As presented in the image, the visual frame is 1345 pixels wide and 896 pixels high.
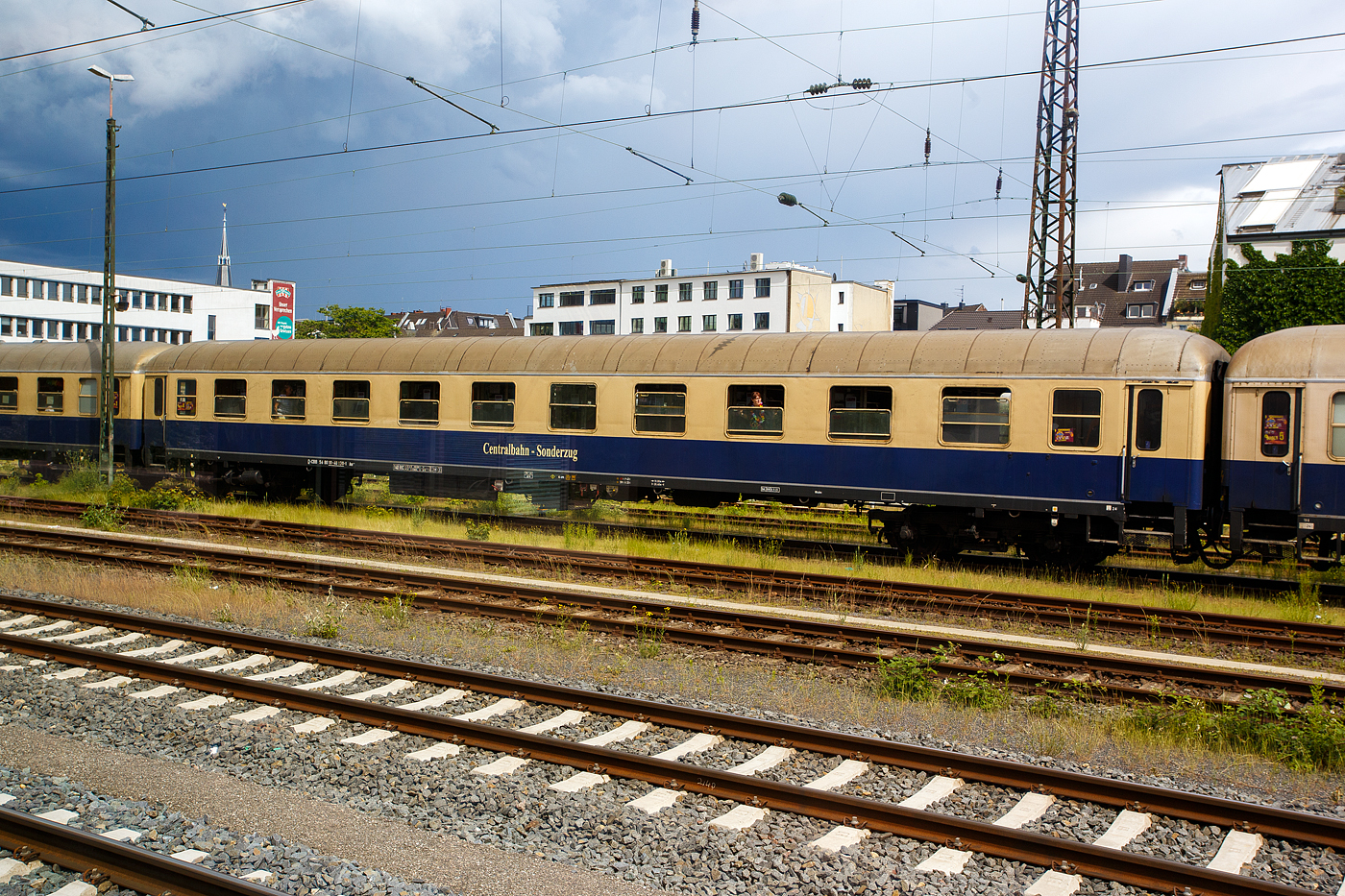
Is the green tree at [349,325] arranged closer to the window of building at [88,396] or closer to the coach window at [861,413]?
the window of building at [88,396]

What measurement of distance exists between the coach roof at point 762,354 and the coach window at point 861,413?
31 centimetres

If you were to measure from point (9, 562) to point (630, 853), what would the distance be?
1299 centimetres

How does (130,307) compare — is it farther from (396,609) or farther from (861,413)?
(861,413)

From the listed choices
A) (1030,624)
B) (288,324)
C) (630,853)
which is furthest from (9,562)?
(288,324)

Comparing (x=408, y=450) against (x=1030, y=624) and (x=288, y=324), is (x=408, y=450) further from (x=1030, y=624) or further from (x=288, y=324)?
(x=288, y=324)

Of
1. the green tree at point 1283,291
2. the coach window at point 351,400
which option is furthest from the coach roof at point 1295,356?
the green tree at point 1283,291

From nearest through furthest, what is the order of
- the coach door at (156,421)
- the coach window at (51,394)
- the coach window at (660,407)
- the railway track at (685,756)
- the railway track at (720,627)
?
the railway track at (685,756) < the railway track at (720,627) < the coach window at (660,407) < the coach door at (156,421) < the coach window at (51,394)

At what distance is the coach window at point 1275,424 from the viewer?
477 inches

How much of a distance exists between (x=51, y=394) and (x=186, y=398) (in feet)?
17.7

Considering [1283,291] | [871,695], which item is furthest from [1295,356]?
[1283,291]

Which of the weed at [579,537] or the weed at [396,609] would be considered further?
the weed at [579,537]

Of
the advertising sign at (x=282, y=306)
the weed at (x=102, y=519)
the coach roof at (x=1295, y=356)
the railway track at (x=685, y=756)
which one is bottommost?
the railway track at (x=685, y=756)

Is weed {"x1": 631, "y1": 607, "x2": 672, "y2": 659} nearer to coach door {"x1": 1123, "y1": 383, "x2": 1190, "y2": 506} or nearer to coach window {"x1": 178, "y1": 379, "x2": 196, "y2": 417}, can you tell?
coach door {"x1": 1123, "y1": 383, "x2": 1190, "y2": 506}

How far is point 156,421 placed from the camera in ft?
72.3
